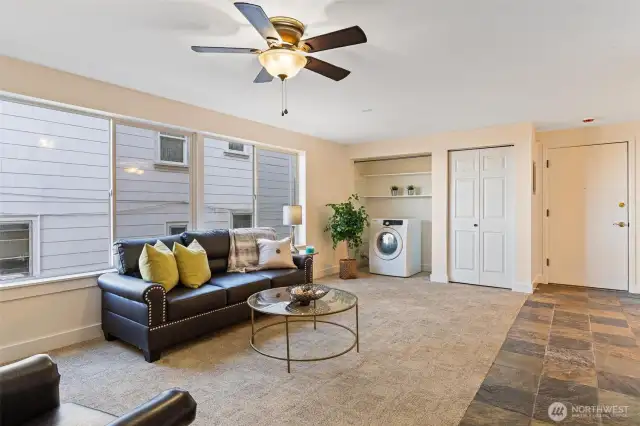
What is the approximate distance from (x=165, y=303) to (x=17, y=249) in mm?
1394

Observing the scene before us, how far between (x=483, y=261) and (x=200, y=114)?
4431 mm

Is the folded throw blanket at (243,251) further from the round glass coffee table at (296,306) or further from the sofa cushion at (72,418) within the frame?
the sofa cushion at (72,418)

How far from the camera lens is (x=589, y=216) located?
5.11m

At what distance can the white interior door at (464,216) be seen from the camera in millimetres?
5363

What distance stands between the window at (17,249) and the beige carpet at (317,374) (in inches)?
29.9

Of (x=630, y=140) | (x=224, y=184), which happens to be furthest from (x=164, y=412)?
(x=630, y=140)

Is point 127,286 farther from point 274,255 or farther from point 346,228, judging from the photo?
point 346,228

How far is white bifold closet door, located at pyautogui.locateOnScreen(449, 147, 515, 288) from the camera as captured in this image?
16.8 feet

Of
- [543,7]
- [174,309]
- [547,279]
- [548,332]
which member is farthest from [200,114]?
[547,279]

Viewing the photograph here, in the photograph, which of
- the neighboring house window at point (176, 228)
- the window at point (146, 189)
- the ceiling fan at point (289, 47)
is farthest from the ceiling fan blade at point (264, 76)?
the neighboring house window at point (176, 228)

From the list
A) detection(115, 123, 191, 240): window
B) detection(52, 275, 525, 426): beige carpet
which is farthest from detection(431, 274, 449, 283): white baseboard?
detection(115, 123, 191, 240): window

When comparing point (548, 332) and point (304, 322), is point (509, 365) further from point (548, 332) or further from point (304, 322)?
point (304, 322)

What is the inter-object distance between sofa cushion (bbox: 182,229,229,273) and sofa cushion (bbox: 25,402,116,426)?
2.49 meters

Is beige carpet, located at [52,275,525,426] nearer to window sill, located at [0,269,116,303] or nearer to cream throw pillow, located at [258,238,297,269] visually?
window sill, located at [0,269,116,303]
